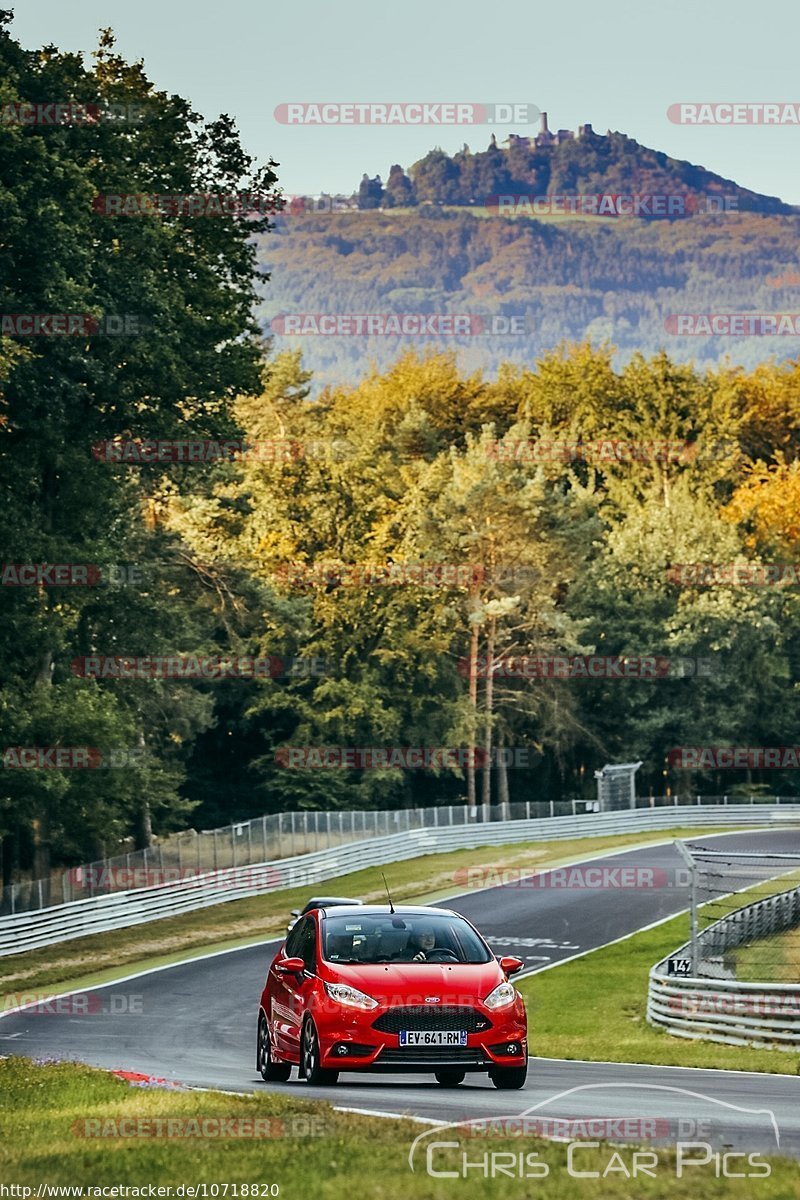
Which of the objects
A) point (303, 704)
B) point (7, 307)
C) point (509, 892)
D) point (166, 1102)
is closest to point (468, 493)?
point (303, 704)

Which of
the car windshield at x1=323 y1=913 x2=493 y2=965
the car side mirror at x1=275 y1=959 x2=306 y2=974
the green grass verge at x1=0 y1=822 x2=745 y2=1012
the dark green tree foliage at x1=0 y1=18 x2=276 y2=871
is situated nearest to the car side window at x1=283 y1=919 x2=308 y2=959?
the car side mirror at x1=275 y1=959 x2=306 y2=974

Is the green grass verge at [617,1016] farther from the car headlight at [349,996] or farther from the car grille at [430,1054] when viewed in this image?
the car headlight at [349,996]

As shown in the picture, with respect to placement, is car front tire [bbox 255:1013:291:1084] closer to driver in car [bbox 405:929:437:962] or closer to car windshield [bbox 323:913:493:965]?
car windshield [bbox 323:913:493:965]

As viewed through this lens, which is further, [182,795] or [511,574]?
[511,574]

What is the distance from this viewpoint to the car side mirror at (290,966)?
1678cm

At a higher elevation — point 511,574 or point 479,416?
point 479,416

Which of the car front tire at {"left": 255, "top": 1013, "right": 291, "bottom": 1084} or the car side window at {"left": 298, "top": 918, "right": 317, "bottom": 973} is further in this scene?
the car front tire at {"left": 255, "top": 1013, "right": 291, "bottom": 1084}

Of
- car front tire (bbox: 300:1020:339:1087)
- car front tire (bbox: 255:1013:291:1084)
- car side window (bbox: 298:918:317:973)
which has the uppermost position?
car side window (bbox: 298:918:317:973)

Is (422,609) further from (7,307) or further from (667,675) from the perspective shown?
(7,307)

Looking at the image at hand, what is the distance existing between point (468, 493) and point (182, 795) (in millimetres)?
19296

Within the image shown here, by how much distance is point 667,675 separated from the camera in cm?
9212

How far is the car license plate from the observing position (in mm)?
15594

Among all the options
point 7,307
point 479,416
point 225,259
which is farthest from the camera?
point 479,416

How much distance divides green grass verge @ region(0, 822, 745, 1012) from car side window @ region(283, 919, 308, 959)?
16452mm
